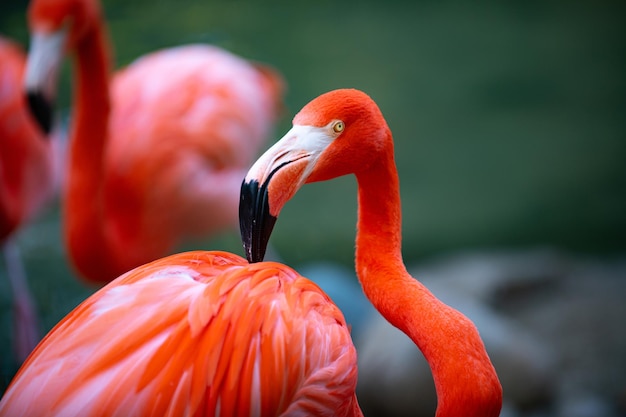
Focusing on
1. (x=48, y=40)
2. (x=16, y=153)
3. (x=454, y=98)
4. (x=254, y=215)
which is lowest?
(x=454, y=98)

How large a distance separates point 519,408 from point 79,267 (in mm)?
2005

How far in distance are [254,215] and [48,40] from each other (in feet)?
5.33

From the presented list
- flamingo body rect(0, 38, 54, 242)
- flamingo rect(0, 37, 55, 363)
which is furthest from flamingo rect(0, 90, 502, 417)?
flamingo body rect(0, 38, 54, 242)

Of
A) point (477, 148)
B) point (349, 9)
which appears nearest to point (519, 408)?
point (477, 148)

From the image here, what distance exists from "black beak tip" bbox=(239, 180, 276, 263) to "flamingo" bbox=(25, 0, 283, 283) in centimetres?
135

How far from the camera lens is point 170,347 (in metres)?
1.39

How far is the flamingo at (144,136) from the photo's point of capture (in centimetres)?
261

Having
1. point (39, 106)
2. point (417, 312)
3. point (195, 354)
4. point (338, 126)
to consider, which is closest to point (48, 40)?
point (39, 106)

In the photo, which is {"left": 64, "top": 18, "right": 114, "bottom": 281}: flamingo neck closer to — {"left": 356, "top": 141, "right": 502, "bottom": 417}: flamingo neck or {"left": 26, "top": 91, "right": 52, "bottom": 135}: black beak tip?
{"left": 26, "top": 91, "right": 52, "bottom": 135}: black beak tip

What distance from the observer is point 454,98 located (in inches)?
198

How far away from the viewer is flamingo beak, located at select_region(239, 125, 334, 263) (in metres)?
1.42

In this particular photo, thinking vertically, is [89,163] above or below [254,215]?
below

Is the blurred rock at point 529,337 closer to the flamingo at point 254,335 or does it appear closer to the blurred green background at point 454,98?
the blurred green background at point 454,98

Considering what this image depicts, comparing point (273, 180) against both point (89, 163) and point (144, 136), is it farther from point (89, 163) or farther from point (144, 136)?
point (144, 136)
